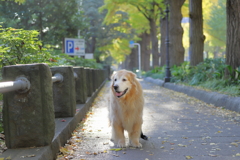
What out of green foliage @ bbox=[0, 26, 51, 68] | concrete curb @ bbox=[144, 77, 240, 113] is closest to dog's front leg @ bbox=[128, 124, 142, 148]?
green foliage @ bbox=[0, 26, 51, 68]

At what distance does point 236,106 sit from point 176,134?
3011mm

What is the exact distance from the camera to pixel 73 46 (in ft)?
54.8

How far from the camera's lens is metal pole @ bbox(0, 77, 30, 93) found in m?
2.89

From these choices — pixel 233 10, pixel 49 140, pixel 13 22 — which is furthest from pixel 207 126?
pixel 13 22

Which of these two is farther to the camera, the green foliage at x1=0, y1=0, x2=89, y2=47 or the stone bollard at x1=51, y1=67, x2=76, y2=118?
the green foliage at x1=0, y1=0, x2=89, y2=47

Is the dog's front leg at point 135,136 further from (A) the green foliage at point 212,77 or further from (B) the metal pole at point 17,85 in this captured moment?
(A) the green foliage at point 212,77

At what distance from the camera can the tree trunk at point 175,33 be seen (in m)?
21.0

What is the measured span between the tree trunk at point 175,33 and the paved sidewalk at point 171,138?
537 inches

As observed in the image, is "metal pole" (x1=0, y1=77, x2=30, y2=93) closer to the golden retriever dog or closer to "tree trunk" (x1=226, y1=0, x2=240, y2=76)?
the golden retriever dog

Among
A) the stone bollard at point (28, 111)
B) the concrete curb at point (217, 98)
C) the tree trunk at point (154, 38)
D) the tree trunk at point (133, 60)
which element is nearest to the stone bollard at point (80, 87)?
the concrete curb at point (217, 98)

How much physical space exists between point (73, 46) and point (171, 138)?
12.3 metres

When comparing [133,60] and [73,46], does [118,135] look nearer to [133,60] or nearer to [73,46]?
[73,46]

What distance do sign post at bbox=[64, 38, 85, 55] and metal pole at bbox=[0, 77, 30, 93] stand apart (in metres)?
13.3

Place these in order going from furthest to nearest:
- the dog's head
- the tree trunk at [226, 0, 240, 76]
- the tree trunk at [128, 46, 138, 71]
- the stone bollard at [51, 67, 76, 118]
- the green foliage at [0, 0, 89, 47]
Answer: the tree trunk at [128, 46, 138, 71] < the green foliage at [0, 0, 89, 47] < the tree trunk at [226, 0, 240, 76] < the stone bollard at [51, 67, 76, 118] < the dog's head
